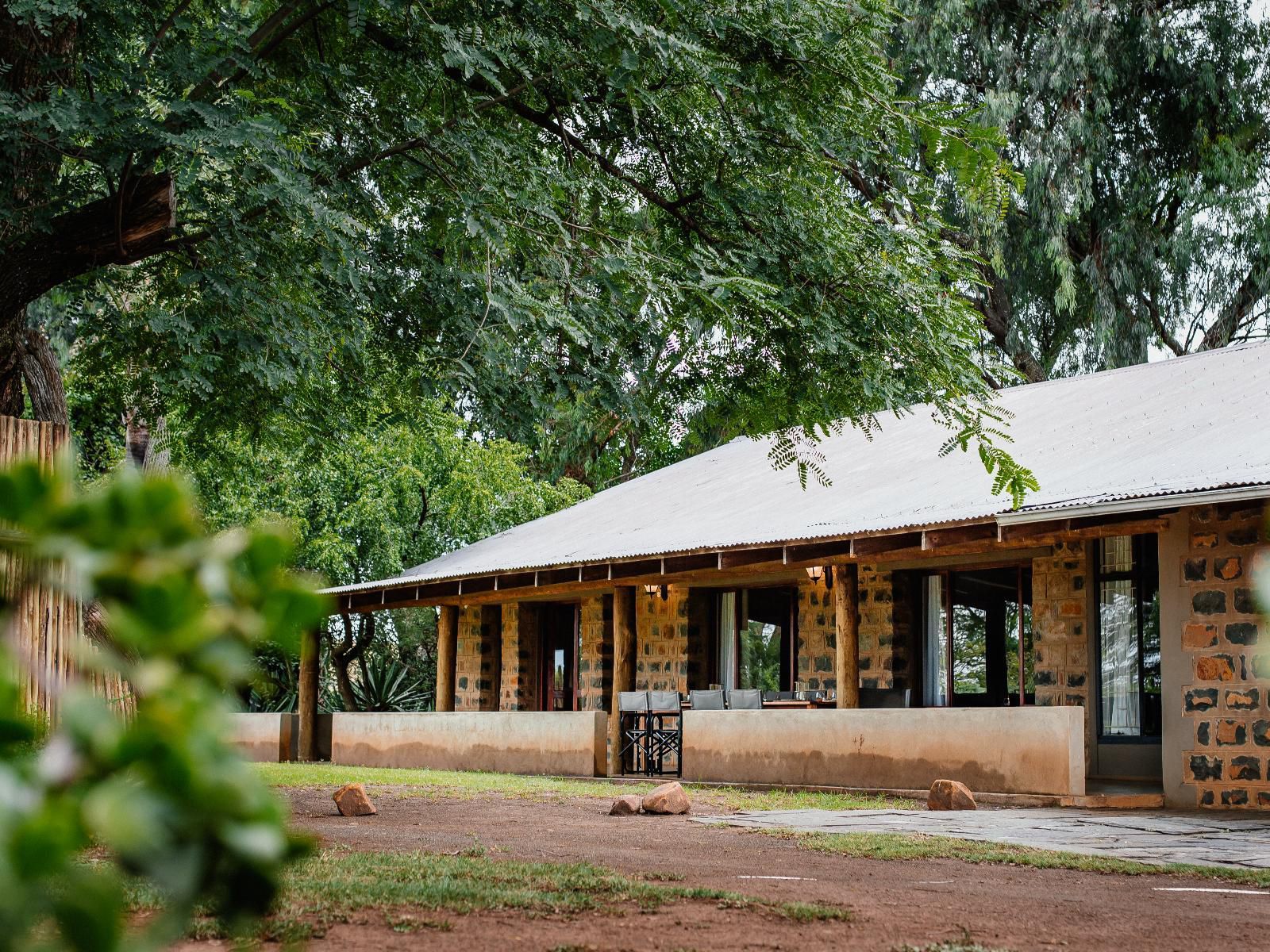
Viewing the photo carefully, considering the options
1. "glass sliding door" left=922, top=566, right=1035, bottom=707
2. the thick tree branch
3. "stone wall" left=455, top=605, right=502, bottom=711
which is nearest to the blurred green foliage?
"glass sliding door" left=922, top=566, right=1035, bottom=707

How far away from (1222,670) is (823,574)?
520 cm

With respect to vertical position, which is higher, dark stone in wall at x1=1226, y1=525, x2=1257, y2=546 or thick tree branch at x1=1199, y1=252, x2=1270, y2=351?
thick tree branch at x1=1199, y1=252, x2=1270, y2=351

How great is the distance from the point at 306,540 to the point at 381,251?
1443cm

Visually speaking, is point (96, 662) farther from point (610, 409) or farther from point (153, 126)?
point (610, 409)

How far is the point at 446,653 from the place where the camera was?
18.2m

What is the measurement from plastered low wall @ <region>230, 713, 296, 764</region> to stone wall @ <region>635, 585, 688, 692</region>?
504 cm

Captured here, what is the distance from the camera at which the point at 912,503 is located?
12.8 m

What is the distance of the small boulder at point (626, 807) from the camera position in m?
9.46

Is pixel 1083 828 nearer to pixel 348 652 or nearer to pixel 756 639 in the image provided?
pixel 756 639

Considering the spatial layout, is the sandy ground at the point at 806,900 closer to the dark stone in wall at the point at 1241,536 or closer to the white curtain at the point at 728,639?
the dark stone in wall at the point at 1241,536

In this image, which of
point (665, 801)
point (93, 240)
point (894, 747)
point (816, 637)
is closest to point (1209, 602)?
point (894, 747)

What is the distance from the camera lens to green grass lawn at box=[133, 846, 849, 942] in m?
4.66

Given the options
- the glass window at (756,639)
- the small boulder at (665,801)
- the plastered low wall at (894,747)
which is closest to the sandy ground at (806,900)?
the small boulder at (665,801)

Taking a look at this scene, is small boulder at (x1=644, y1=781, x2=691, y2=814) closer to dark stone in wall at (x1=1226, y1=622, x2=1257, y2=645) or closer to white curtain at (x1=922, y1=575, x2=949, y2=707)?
dark stone in wall at (x1=1226, y1=622, x2=1257, y2=645)
